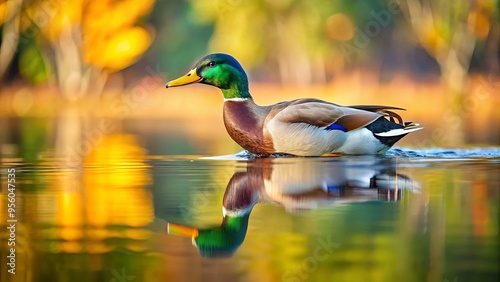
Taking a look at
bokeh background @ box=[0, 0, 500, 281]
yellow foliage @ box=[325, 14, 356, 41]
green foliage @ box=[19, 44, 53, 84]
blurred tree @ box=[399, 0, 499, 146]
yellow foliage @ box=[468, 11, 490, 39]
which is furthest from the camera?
yellow foliage @ box=[325, 14, 356, 41]

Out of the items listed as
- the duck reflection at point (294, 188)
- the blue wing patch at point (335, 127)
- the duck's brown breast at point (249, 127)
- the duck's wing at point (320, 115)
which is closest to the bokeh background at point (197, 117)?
the duck reflection at point (294, 188)

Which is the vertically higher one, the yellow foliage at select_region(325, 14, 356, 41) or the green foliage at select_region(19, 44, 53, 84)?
the yellow foliage at select_region(325, 14, 356, 41)

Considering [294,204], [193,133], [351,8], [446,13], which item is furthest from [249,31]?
[294,204]

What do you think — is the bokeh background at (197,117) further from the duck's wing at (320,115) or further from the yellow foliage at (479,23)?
the duck's wing at (320,115)

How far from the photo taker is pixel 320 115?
405 inches


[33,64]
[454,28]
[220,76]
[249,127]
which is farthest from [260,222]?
[33,64]

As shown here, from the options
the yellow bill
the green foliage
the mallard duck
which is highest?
the green foliage

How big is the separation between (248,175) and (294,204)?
1929mm

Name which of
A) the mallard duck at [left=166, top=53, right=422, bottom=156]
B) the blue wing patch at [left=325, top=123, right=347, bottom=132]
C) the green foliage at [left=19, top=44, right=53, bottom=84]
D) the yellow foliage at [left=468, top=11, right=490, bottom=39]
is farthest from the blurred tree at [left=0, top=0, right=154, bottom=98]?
the blue wing patch at [left=325, top=123, right=347, bottom=132]

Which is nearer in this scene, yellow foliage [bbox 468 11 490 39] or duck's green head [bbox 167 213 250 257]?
duck's green head [bbox 167 213 250 257]

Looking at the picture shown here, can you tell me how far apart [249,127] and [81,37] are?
25.8m

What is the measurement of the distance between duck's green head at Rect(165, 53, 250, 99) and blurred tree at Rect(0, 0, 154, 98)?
21899 millimetres

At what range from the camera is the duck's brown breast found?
1022 centimetres

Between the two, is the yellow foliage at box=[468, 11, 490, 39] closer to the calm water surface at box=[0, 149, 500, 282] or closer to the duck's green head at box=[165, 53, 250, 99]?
the duck's green head at box=[165, 53, 250, 99]
